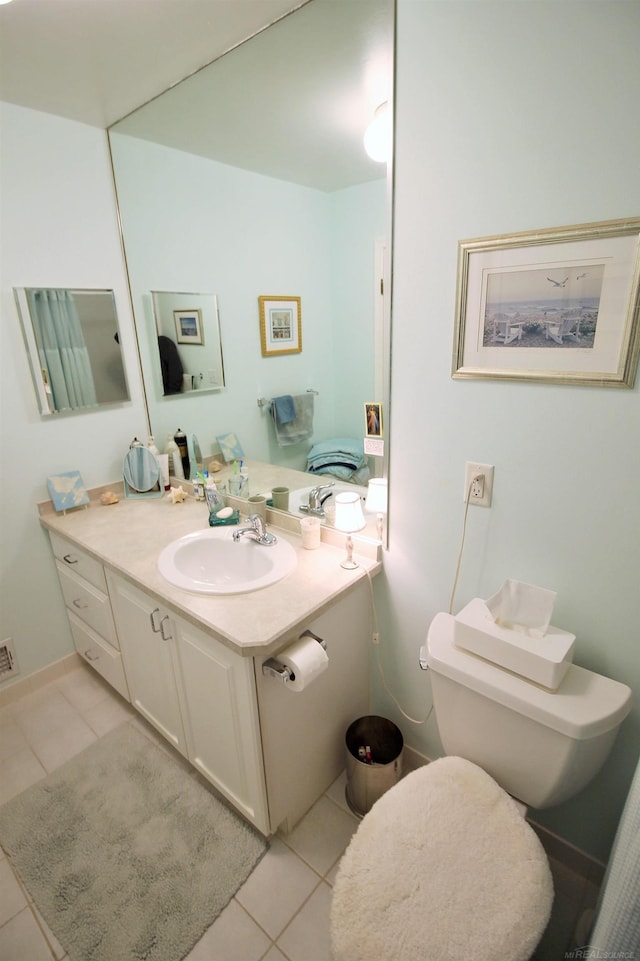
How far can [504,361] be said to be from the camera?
1.10m

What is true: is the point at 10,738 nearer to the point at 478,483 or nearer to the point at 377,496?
the point at 377,496

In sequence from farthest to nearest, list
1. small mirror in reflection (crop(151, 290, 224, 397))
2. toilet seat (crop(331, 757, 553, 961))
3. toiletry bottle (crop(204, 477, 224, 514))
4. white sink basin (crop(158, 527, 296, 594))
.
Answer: small mirror in reflection (crop(151, 290, 224, 397)) → toiletry bottle (crop(204, 477, 224, 514)) → white sink basin (crop(158, 527, 296, 594)) → toilet seat (crop(331, 757, 553, 961))

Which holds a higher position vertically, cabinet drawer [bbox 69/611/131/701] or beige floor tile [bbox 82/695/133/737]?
cabinet drawer [bbox 69/611/131/701]

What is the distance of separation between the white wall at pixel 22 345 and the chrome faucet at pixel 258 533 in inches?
36.8

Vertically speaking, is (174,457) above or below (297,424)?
below

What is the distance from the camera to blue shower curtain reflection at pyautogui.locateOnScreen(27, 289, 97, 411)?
1.80 meters

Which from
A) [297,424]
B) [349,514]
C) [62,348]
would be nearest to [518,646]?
[349,514]

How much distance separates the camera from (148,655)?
1597 mm

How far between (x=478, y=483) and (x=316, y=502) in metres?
0.66

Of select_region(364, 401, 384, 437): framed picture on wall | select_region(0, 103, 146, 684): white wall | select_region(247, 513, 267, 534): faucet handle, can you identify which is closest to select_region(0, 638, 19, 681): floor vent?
select_region(0, 103, 146, 684): white wall

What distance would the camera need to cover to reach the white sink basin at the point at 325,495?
1.59 m

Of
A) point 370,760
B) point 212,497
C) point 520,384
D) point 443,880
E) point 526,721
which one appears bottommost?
point 370,760

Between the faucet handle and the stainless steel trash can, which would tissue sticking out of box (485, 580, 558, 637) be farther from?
the faucet handle

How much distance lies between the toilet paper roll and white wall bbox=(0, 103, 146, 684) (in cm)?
143
